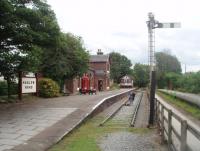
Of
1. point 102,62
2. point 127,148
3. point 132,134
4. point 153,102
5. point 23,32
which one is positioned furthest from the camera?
point 102,62

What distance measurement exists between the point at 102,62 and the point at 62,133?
3197 inches

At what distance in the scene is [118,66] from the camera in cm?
14275

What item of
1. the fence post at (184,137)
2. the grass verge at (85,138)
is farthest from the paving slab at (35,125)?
the fence post at (184,137)

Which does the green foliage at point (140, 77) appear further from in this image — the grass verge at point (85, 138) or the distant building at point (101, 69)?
the grass verge at point (85, 138)

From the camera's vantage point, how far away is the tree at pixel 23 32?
20.4 meters

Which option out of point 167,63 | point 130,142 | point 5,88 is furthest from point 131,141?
point 167,63

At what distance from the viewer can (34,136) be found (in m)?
14.0

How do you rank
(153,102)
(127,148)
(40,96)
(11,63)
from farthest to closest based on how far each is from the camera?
(40,96) < (11,63) < (153,102) < (127,148)

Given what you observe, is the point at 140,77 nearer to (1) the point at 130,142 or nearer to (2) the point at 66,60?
(2) the point at 66,60

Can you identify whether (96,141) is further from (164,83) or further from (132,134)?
(164,83)

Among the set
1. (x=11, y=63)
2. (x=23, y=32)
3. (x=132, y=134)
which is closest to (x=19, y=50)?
(x=11, y=63)

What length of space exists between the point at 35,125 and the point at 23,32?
6.08 metres

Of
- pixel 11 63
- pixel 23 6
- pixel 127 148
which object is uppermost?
pixel 23 6

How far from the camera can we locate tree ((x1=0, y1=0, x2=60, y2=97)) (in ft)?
66.9
